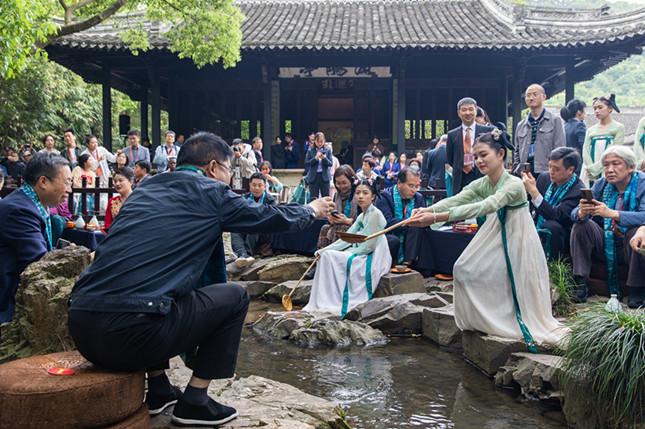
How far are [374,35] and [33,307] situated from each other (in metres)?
13.7

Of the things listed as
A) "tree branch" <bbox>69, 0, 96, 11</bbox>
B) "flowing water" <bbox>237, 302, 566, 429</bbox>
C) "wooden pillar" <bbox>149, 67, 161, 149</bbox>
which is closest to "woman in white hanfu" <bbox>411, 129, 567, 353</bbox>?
"flowing water" <bbox>237, 302, 566, 429</bbox>

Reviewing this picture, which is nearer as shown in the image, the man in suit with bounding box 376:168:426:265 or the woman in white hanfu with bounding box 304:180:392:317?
the woman in white hanfu with bounding box 304:180:392:317

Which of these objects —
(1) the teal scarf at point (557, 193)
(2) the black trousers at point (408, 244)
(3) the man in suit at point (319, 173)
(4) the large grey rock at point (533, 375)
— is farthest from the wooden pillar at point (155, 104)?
(4) the large grey rock at point (533, 375)

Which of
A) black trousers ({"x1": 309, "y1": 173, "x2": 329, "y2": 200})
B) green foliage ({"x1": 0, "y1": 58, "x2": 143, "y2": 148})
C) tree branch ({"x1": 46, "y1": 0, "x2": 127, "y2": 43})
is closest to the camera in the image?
tree branch ({"x1": 46, "y1": 0, "x2": 127, "y2": 43})

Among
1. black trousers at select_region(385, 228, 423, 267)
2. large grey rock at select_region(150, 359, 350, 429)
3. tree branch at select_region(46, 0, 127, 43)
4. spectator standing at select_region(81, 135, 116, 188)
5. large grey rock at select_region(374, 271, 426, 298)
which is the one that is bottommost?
large grey rock at select_region(374, 271, 426, 298)

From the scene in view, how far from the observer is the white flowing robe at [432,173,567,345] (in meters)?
5.39

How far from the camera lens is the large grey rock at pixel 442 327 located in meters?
6.28

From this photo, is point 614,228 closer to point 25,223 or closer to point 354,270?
point 354,270

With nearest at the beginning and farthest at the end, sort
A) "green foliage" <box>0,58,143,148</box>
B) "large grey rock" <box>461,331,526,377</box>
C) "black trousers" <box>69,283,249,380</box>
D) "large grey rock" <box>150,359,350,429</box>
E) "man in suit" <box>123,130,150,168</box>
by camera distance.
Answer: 1. "black trousers" <box>69,283,249,380</box>
2. "large grey rock" <box>150,359,350,429</box>
3. "large grey rock" <box>461,331,526,377</box>
4. "man in suit" <box>123,130,150,168</box>
5. "green foliage" <box>0,58,143,148</box>

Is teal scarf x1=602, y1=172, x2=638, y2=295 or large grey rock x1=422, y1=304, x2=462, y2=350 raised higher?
teal scarf x1=602, y1=172, x2=638, y2=295

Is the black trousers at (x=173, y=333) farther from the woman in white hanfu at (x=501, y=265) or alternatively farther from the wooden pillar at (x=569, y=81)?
the wooden pillar at (x=569, y=81)

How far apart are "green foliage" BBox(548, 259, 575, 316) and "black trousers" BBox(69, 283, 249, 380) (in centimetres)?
429

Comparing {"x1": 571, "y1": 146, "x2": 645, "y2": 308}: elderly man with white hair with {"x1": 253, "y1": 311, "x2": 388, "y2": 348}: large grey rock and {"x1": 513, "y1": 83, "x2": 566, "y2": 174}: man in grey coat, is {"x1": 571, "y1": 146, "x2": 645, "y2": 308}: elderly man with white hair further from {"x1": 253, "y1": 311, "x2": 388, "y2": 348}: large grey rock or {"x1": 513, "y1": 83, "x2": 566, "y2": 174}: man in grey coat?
{"x1": 253, "y1": 311, "x2": 388, "y2": 348}: large grey rock

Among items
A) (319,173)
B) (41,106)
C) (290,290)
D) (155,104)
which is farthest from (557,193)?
(41,106)
